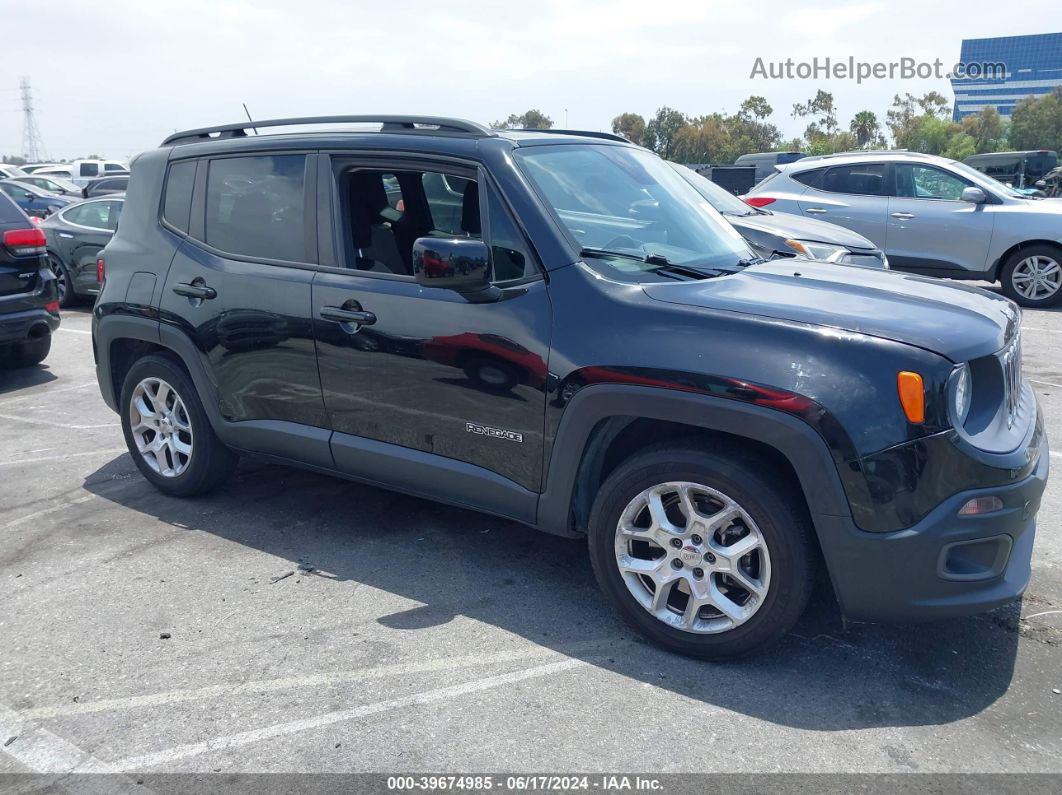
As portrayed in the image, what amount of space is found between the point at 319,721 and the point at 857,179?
33.9 feet

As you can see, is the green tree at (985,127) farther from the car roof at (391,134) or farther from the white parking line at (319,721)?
the white parking line at (319,721)

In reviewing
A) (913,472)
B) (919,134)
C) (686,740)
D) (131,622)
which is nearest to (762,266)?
(913,472)

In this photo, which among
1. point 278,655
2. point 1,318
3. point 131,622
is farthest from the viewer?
point 1,318

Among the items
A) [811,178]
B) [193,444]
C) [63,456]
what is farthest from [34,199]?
[193,444]

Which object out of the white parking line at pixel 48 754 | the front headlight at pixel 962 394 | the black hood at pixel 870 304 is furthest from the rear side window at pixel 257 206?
the front headlight at pixel 962 394

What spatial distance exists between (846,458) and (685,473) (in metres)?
0.54

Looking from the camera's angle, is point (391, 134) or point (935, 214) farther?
point (935, 214)

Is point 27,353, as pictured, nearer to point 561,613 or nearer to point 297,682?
→ point 297,682

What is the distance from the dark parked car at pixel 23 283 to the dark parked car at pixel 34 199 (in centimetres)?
1279

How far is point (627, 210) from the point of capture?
418 centimetres

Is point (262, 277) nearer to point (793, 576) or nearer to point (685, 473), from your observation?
point (685, 473)

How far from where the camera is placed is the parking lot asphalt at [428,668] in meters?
2.98

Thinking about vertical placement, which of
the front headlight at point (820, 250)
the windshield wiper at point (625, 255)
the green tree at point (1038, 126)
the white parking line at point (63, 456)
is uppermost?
the green tree at point (1038, 126)

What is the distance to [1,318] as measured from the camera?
774cm
